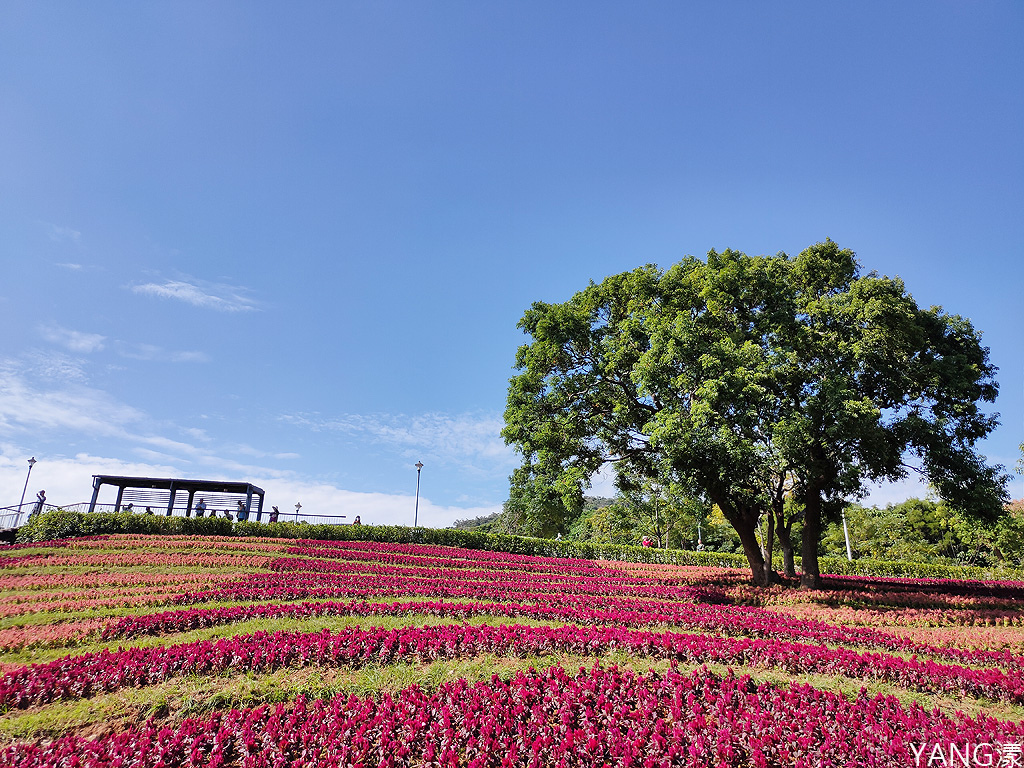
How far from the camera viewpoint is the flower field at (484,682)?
5.67 metres

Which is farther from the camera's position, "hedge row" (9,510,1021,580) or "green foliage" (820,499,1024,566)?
"green foliage" (820,499,1024,566)

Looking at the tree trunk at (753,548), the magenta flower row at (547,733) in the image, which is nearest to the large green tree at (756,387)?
the tree trunk at (753,548)

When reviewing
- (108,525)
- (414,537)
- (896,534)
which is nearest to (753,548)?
(414,537)

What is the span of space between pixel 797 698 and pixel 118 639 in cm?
1100

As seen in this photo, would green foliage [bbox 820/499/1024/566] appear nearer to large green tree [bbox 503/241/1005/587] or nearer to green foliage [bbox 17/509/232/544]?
large green tree [bbox 503/241/1005/587]

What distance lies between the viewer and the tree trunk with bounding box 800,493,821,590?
697 inches

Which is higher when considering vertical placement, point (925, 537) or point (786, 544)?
point (925, 537)

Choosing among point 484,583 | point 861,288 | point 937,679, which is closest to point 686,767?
point 937,679

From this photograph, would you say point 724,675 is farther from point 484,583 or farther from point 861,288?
point 861,288

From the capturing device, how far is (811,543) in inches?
735

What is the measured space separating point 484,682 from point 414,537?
23.5 meters

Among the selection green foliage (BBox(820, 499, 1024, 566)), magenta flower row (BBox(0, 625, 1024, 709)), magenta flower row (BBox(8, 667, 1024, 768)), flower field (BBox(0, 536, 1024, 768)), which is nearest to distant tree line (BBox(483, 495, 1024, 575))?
green foliage (BBox(820, 499, 1024, 566))

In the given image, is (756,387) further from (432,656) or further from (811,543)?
(432,656)

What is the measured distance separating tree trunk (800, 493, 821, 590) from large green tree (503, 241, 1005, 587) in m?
0.05
